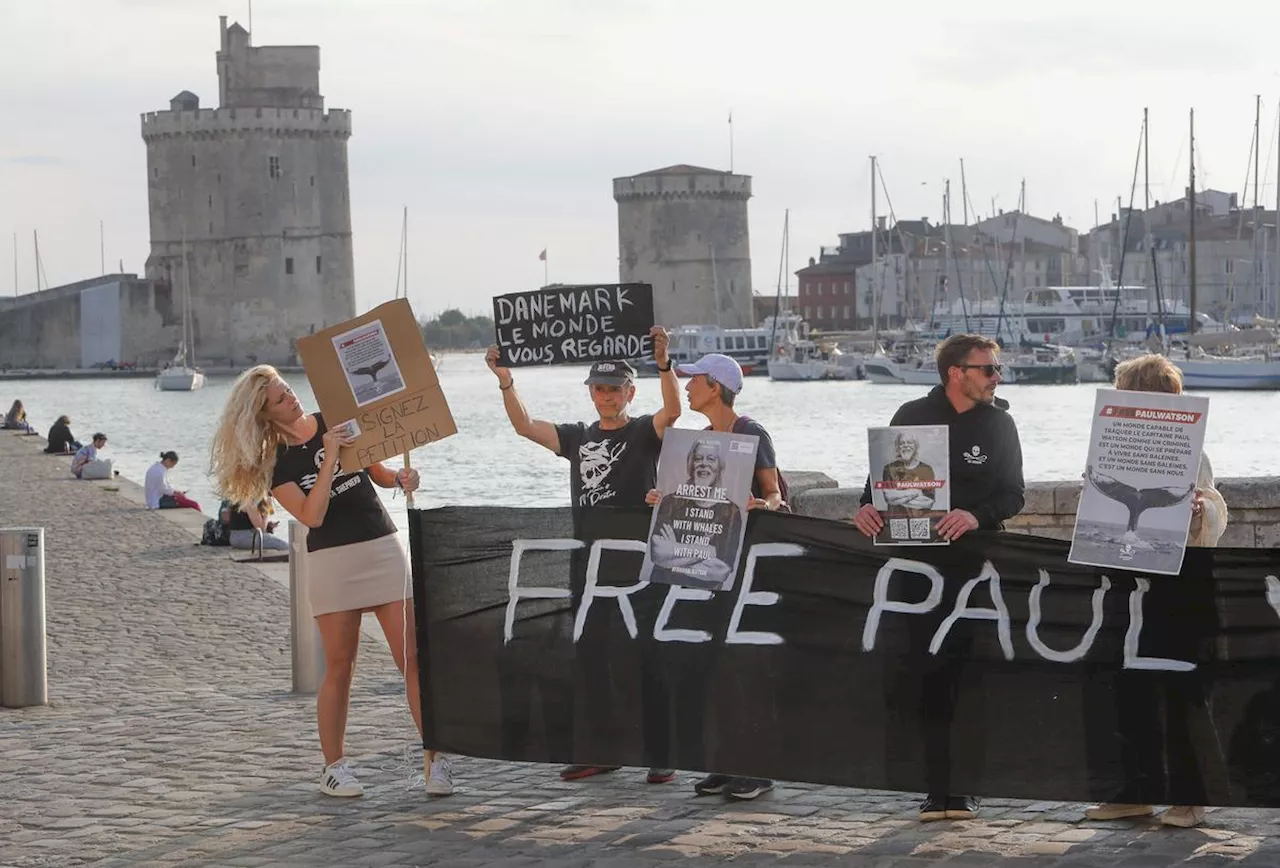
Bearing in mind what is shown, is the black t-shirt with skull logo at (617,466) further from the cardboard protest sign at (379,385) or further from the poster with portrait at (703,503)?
the cardboard protest sign at (379,385)

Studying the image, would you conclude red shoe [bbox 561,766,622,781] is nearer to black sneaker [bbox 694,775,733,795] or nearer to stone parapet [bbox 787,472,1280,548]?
black sneaker [bbox 694,775,733,795]

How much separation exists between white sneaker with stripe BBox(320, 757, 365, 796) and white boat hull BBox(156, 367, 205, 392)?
80.3 m

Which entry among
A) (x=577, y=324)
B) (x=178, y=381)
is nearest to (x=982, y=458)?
(x=577, y=324)

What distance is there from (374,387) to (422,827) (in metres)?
1.36

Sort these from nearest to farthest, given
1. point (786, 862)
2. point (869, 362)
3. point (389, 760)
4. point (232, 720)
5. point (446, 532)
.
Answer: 1. point (786, 862)
2. point (446, 532)
3. point (389, 760)
4. point (232, 720)
5. point (869, 362)

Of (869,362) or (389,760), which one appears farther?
(869,362)

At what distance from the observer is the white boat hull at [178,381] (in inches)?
3337

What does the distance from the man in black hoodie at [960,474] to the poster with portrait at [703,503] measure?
0.39 m

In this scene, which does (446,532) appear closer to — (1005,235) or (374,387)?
(374,387)

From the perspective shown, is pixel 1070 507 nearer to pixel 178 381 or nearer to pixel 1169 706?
pixel 1169 706

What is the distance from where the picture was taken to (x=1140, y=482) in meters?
5.30

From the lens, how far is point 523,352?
654 centimetres

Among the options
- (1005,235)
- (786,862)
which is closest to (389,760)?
(786,862)

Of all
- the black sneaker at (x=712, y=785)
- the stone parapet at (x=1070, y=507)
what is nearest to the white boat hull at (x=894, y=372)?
the stone parapet at (x=1070, y=507)
